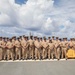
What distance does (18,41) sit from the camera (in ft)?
90.0

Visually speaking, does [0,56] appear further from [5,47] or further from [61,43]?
[61,43]

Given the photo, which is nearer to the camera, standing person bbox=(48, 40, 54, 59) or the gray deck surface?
the gray deck surface

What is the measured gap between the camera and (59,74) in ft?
46.8

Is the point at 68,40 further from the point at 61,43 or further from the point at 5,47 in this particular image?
the point at 5,47

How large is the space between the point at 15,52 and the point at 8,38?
1.55 metres

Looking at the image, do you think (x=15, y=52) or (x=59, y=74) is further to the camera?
(x=15, y=52)

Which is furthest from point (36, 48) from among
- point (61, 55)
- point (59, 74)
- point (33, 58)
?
point (59, 74)

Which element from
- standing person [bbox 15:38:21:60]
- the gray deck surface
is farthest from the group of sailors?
the gray deck surface

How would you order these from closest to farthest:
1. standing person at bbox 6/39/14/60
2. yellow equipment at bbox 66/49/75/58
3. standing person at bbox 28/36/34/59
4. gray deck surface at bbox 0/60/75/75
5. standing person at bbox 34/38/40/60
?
gray deck surface at bbox 0/60/75/75, standing person at bbox 6/39/14/60, standing person at bbox 28/36/34/59, standing person at bbox 34/38/40/60, yellow equipment at bbox 66/49/75/58

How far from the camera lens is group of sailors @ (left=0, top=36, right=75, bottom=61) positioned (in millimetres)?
27438

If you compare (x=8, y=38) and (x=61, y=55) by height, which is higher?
(x=8, y=38)

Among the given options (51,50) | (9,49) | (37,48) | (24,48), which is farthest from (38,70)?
(51,50)

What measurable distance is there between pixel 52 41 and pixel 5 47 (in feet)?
15.3

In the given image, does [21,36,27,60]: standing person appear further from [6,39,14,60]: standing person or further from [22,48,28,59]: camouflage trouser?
[6,39,14,60]: standing person
